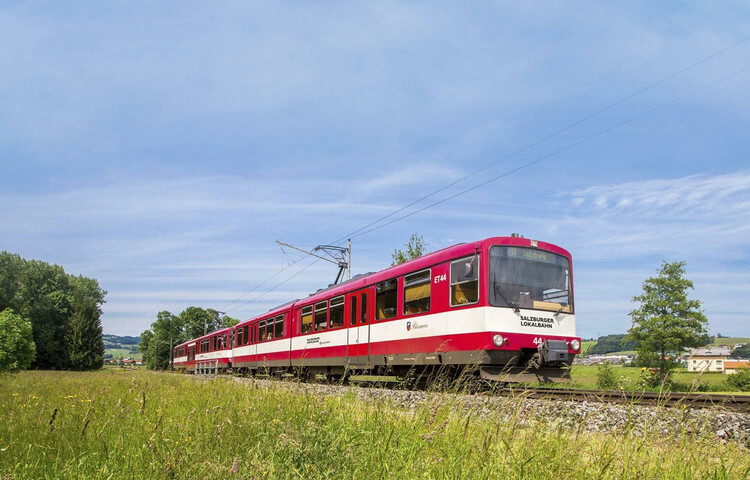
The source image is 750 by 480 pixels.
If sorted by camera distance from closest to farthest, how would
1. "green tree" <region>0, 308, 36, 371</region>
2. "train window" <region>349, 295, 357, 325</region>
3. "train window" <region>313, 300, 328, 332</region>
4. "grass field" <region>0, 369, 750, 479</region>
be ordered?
"grass field" <region>0, 369, 750, 479</region>, "train window" <region>349, 295, 357, 325</region>, "train window" <region>313, 300, 328, 332</region>, "green tree" <region>0, 308, 36, 371</region>

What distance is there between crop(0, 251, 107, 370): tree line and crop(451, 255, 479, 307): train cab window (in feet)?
227

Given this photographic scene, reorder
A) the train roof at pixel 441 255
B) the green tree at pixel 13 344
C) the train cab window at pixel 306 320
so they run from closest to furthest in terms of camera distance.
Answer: the train roof at pixel 441 255
the train cab window at pixel 306 320
the green tree at pixel 13 344

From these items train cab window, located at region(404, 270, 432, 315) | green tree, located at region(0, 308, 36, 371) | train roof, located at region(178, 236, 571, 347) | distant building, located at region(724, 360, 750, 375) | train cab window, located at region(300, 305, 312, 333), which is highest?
train roof, located at region(178, 236, 571, 347)

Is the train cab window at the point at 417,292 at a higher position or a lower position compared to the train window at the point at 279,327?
higher

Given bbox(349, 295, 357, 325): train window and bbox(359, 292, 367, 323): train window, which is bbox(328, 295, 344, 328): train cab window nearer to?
bbox(349, 295, 357, 325): train window

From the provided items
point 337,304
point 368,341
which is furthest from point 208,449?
point 337,304

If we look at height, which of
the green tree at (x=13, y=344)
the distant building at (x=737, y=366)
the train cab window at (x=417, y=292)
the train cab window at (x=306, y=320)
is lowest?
the distant building at (x=737, y=366)

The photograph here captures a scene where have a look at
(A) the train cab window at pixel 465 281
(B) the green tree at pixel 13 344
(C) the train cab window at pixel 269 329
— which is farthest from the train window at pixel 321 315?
(B) the green tree at pixel 13 344

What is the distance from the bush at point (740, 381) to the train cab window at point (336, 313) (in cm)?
2645

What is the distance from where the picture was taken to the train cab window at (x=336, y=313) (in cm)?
1573

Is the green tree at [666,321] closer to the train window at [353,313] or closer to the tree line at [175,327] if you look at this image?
the train window at [353,313]

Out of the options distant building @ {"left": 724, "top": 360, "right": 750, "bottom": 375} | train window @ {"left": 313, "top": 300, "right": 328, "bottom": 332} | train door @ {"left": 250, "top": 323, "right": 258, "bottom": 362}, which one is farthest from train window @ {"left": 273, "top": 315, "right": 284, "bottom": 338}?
distant building @ {"left": 724, "top": 360, "right": 750, "bottom": 375}

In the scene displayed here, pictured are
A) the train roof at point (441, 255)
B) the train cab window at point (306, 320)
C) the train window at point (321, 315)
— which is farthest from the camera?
the train cab window at point (306, 320)

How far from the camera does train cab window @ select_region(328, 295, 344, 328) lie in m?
15.7
